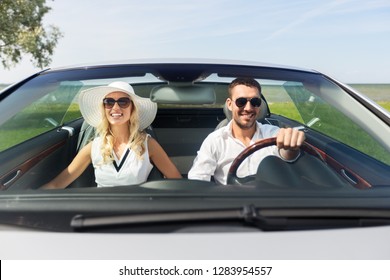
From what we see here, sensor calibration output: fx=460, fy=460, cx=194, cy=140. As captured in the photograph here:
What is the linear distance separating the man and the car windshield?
0.04 meters

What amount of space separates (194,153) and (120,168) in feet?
3.98

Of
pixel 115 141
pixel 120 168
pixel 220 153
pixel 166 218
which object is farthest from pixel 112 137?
pixel 166 218

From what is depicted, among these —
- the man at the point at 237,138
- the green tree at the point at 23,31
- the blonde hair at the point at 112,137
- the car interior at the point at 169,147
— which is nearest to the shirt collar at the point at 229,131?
the man at the point at 237,138

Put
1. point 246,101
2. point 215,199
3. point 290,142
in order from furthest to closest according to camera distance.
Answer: point 246,101 < point 290,142 < point 215,199

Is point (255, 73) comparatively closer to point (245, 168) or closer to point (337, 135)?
point (245, 168)

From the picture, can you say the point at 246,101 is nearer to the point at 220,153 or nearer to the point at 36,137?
the point at 220,153

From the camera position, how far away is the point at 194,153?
3.79m

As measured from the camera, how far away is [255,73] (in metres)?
2.60

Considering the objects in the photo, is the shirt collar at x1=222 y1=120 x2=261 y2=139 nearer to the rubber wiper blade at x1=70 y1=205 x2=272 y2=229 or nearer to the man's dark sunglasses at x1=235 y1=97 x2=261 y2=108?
the man's dark sunglasses at x1=235 y1=97 x2=261 y2=108

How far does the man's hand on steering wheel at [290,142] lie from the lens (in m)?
2.25

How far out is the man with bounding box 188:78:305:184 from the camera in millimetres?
2510

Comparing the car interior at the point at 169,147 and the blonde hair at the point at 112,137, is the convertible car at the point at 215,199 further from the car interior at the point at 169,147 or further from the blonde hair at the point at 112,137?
the blonde hair at the point at 112,137
